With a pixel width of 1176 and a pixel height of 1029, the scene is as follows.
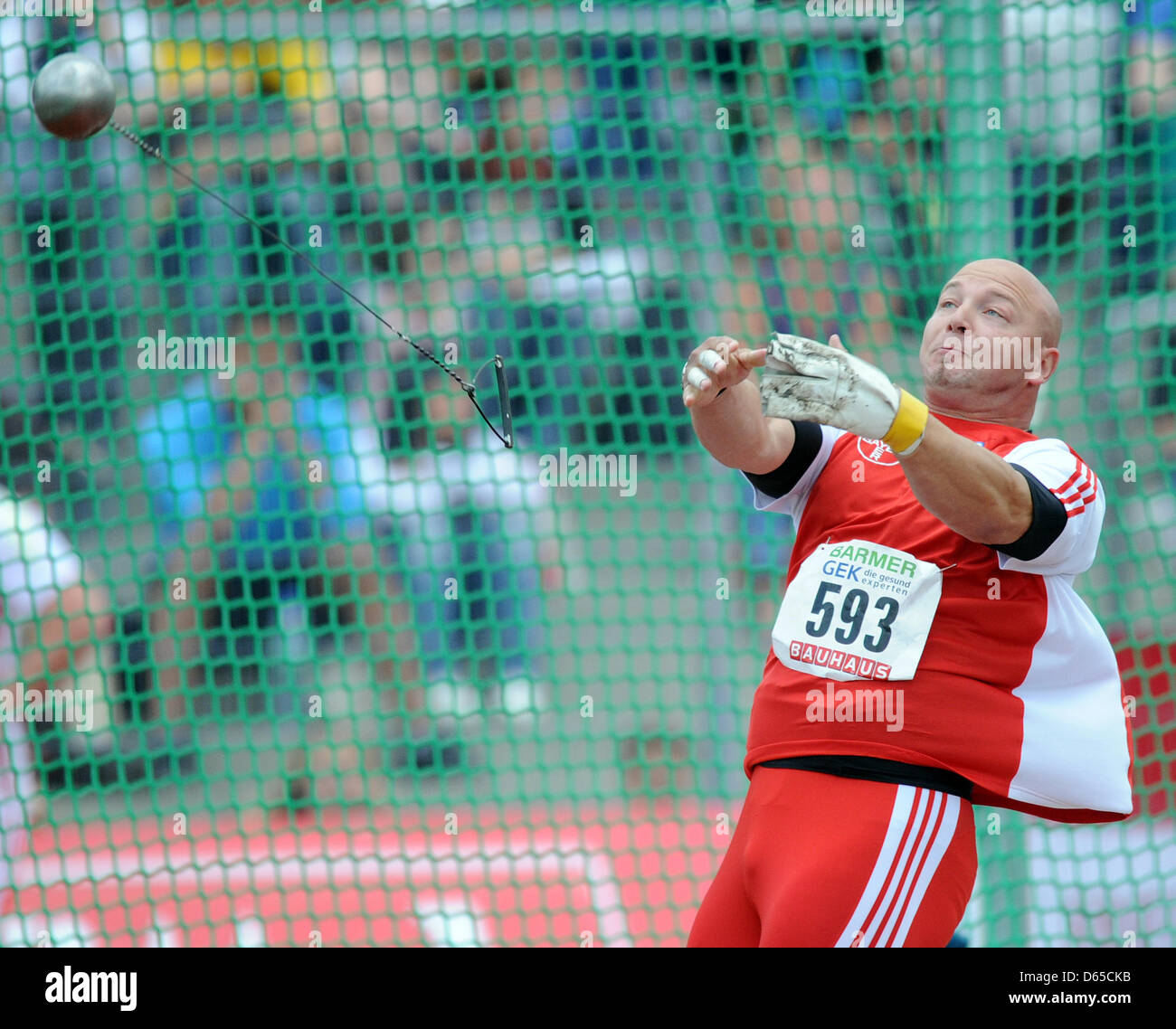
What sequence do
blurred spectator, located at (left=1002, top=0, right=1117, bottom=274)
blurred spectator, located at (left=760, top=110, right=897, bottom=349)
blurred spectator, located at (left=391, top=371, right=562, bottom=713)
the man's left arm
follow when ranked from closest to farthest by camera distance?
the man's left arm, blurred spectator, located at (left=1002, top=0, right=1117, bottom=274), blurred spectator, located at (left=760, top=110, right=897, bottom=349), blurred spectator, located at (left=391, top=371, right=562, bottom=713)

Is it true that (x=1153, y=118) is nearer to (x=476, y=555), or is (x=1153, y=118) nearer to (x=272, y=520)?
(x=476, y=555)

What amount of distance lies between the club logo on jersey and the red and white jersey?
86 mm

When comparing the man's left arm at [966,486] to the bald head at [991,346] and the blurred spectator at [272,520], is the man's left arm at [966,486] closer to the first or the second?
the bald head at [991,346]

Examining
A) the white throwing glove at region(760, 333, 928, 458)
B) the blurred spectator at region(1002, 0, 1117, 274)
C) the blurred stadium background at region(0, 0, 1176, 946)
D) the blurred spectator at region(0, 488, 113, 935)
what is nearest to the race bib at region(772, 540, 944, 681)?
the white throwing glove at region(760, 333, 928, 458)

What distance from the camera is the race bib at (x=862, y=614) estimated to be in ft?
6.08

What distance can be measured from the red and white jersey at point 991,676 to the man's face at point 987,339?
0.12 m

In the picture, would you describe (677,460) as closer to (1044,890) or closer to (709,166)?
(709,166)

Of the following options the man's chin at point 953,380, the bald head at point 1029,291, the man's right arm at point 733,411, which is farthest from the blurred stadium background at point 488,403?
the man's right arm at point 733,411

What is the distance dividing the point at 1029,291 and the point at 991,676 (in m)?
0.59

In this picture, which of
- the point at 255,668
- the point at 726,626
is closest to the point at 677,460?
the point at 726,626

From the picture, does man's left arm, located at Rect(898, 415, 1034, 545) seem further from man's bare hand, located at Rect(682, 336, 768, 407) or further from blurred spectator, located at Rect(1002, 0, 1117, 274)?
blurred spectator, located at Rect(1002, 0, 1117, 274)

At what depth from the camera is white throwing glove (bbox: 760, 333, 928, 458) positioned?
169 centimetres
